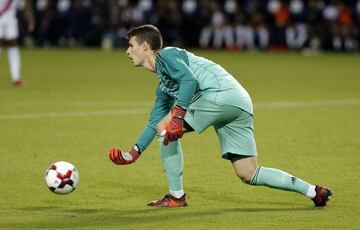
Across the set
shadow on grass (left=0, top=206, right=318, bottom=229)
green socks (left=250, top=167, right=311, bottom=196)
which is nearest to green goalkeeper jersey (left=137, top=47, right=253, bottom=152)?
green socks (left=250, top=167, right=311, bottom=196)

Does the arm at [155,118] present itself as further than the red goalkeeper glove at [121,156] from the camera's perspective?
Yes

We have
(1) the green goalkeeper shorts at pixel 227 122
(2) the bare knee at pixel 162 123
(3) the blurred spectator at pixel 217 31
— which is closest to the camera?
(2) the bare knee at pixel 162 123

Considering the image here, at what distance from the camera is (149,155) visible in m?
12.0

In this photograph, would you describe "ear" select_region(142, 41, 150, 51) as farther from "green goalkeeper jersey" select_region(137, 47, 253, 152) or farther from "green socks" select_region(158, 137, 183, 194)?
"green socks" select_region(158, 137, 183, 194)

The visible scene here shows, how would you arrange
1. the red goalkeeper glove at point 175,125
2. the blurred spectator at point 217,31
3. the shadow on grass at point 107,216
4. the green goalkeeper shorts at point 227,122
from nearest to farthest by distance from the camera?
1. the shadow on grass at point 107,216
2. the red goalkeeper glove at point 175,125
3. the green goalkeeper shorts at point 227,122
4. the blurred spectator at point 217,31

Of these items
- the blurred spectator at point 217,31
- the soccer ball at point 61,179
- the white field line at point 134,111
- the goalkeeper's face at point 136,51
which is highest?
the goalkeeper's face at point 136,51

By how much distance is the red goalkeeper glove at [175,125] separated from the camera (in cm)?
782

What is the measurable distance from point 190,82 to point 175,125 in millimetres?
388

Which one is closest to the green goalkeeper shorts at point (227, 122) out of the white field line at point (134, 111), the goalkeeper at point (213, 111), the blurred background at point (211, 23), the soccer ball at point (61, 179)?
the goalkeeper at point (213, 111)

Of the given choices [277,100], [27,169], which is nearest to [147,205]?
[27,169]

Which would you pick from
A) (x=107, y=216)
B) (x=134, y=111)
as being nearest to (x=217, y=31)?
(x=134, y=111)

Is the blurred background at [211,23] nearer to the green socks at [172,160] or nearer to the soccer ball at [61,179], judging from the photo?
the green socks at [172,160]

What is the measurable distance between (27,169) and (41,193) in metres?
1.49

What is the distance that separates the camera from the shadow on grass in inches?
303
